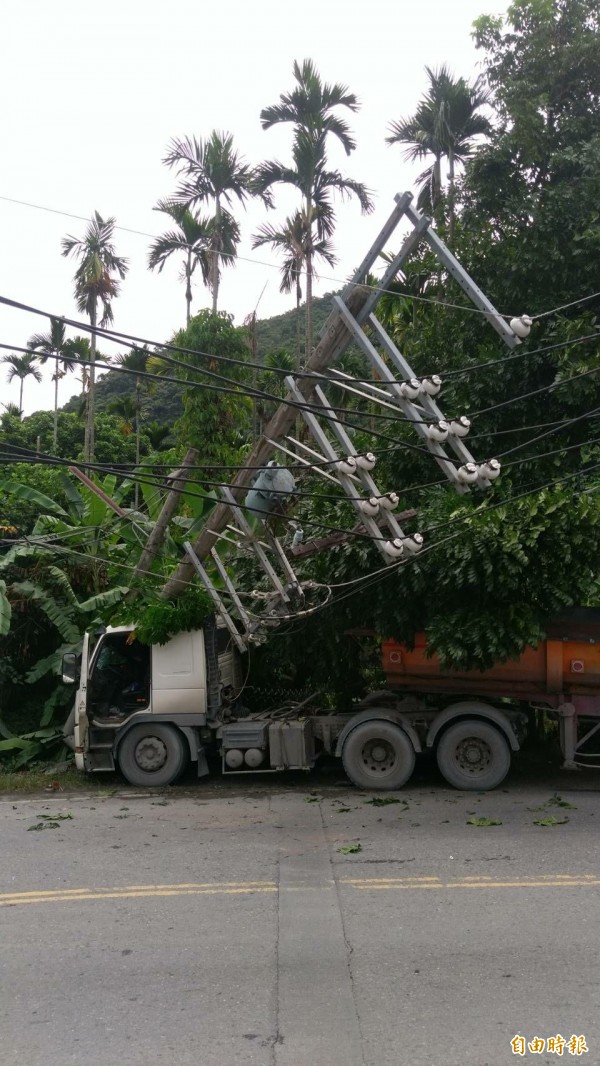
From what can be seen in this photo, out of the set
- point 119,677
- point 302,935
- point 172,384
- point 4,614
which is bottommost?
point 302,935

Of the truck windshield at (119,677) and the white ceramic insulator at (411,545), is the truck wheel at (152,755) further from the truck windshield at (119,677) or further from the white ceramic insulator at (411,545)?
the white ceramic insulator at (411,545)

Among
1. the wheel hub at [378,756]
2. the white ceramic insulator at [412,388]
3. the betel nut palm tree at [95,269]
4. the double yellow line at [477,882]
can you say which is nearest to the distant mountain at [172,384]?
the betel nut palm tree at [95,269]

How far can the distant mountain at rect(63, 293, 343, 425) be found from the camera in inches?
1907

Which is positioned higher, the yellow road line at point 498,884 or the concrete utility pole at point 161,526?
the concrete utility pole at point 161,526

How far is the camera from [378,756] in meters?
11.6

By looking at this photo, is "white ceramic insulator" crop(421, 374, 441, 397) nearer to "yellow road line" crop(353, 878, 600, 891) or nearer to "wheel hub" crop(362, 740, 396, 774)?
"yellow road line" crop(353, 878, 600, 891)

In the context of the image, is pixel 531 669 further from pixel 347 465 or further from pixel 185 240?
pixel 185 240

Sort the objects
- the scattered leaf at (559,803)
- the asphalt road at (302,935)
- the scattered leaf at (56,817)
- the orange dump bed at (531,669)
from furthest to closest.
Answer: the orange dump bed at (531,669) < the scattered leaf at (56,817) < the scattered leaf at (559,803) < the asphalt road at (302,935)

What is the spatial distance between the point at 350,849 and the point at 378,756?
2783 mm

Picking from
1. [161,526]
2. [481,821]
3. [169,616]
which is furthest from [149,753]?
[481,821]

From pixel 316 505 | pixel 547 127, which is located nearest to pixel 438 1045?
pixel 316 505

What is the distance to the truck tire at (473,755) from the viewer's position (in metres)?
11.2

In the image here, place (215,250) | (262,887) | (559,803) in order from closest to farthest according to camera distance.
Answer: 1. (262,887)
2. (559,803)
3. (215,250)

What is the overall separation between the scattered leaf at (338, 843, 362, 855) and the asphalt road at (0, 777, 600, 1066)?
0.14ft
